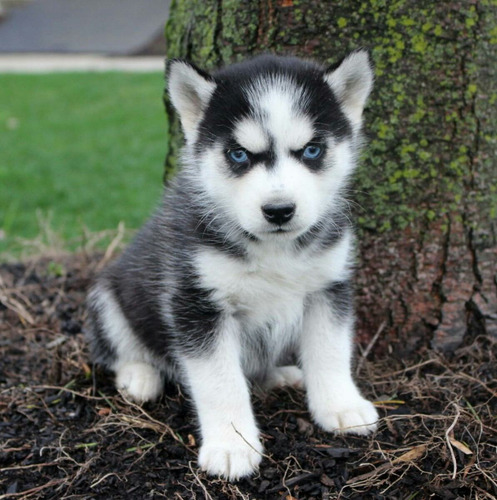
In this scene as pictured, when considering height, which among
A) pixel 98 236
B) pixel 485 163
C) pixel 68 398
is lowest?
pixel 98 236

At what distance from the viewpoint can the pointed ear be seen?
3.01 meters

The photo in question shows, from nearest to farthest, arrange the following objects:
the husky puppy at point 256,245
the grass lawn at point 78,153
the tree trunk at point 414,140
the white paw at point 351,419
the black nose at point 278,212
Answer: the black nose at point 278,212 < the husky puppy at point 256,245 < the white paw at point 351,419 < the tree trunk at point 414,140 < the grass lawn at point 78,153

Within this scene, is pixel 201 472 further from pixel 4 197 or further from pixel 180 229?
pixel 4 197

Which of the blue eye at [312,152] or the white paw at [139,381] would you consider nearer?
the blue eye at [312,152]

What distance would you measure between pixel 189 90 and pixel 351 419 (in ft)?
5.35

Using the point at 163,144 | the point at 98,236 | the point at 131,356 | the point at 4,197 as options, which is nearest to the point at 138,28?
the point at 163,144

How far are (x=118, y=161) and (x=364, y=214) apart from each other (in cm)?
683

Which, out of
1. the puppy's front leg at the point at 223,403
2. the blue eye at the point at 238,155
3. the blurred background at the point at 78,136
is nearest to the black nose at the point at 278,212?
the blue eye at the point at 238,155

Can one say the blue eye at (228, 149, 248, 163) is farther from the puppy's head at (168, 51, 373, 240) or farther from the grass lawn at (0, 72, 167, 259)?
the grass lawn at (0, 72, 167, 259)

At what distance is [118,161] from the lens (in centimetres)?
998

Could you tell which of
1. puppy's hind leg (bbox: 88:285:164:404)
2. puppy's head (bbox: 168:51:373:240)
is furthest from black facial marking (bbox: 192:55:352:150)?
puppy's hind leg (bbox: 88:285:164:404)

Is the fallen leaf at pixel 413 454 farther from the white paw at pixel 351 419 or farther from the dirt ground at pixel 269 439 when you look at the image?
the white paw at pixel 351 419

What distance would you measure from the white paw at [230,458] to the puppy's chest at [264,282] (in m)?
0.56

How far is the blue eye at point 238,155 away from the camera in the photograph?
289cm
